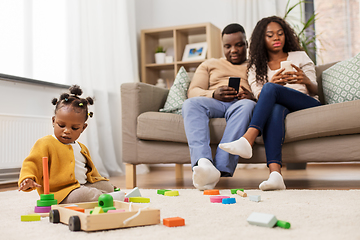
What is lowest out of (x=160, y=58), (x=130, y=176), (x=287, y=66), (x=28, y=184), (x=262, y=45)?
(x=130, y=176)

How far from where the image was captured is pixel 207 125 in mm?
1922

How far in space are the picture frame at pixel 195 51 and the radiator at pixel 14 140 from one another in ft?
5.70

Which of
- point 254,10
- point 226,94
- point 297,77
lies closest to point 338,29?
point 254,10

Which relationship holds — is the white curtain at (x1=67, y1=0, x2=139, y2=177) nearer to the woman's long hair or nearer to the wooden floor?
the wooden floor

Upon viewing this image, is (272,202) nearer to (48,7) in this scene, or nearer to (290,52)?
(290,52)

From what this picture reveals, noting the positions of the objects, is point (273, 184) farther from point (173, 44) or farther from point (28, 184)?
point (173, 44)

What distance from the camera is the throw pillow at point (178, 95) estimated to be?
2.32 meters

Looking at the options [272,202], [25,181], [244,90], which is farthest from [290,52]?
[25,181]

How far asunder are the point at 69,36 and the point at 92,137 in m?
0.87

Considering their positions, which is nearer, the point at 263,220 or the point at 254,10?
the point at 263,220

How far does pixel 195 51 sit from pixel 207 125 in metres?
2.06

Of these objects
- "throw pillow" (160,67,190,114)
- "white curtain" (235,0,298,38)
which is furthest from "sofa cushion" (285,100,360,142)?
"white curtain" (235,0,298,38)

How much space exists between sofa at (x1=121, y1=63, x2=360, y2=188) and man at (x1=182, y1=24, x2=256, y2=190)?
0.38 ft

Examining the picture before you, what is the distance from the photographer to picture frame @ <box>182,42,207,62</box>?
3.78 meters
